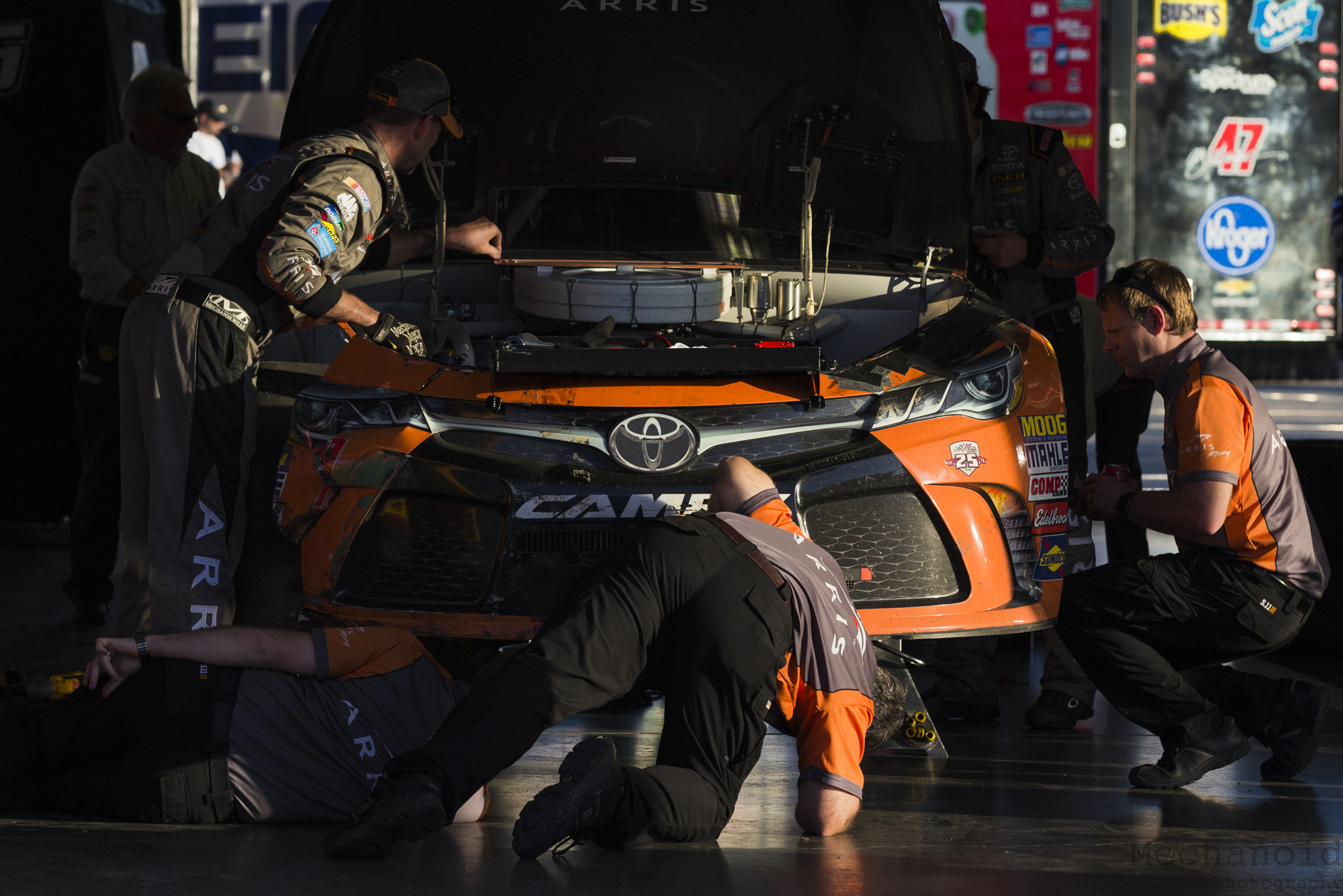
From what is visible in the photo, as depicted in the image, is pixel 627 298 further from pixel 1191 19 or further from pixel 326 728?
pixel 1191 19

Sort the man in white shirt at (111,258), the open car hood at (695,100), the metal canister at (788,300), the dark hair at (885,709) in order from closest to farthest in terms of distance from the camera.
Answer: the dark hair at (885,709) < the metal canister at (788,300) < the open car hood at (695,100) < the man in white shirt at (111,258)

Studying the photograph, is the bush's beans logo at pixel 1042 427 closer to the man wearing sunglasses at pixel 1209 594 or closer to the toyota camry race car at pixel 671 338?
the toyota camry race car at pixel 671 338

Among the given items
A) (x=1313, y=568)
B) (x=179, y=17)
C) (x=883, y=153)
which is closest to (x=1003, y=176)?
(x=883, y=153)

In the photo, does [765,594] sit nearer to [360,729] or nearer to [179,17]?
[360,729]

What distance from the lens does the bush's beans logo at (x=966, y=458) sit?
12.5ft

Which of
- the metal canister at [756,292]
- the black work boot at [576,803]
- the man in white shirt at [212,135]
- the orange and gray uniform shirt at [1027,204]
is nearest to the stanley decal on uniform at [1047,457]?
the metal canister at [756,292]

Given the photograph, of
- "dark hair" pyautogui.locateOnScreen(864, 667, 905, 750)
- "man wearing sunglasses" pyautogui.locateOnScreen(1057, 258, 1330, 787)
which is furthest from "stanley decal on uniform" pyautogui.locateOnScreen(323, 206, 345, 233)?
"man wearing sunglasses" pyautogui.locateOnScreen(1057, 258, 1330, 787)

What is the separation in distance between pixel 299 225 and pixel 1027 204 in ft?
8.21

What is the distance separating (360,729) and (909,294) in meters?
2.23

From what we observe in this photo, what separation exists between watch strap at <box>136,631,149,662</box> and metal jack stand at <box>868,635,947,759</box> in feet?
5.38

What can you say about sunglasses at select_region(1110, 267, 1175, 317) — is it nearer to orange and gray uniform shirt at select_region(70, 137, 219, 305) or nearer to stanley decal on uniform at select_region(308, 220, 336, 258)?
stanley decal on uniform at select_region(308, 220, 336, 258)

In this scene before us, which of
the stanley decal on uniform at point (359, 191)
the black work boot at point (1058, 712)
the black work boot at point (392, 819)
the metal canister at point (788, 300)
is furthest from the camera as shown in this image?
the metal canister at point (788, 300)

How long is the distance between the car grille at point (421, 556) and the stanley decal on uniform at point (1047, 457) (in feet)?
4.45

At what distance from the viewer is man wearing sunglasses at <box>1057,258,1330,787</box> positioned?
3.77 metres
